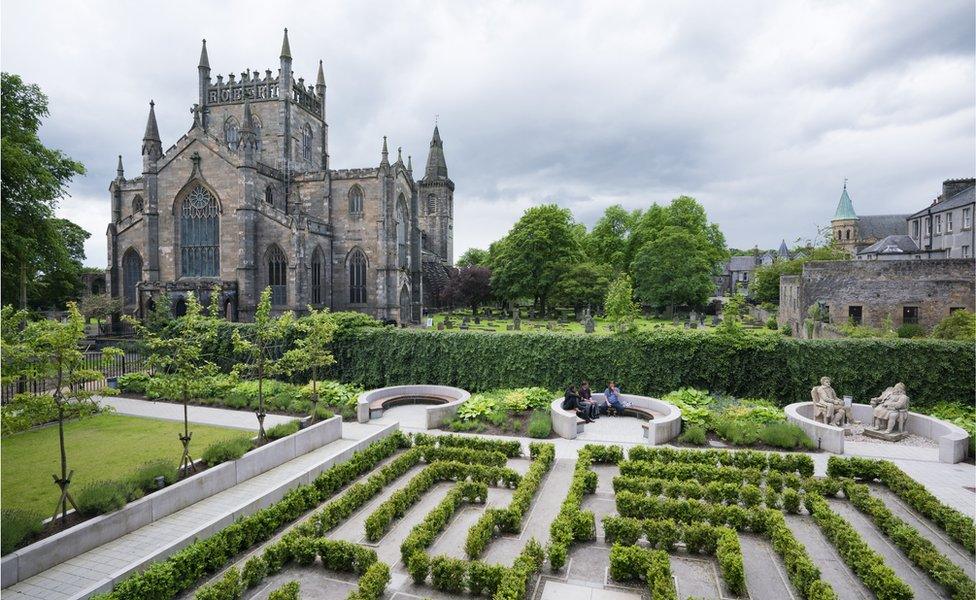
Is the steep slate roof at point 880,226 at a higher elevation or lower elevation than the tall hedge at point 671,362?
higher

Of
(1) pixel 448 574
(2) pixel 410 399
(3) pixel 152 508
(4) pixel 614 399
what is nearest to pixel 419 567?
(1) pixel 448 574

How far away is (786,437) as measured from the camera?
14.5 m

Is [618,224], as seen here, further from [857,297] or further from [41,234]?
[41,234]

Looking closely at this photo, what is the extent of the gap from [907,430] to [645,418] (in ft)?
26.5

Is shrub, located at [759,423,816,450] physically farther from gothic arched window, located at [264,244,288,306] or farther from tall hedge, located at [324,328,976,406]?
gothic arched window, located at [264,244,288,306]

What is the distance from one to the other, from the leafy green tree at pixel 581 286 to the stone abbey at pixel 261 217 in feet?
49.6

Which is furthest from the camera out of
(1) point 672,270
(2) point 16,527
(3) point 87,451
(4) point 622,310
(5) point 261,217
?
(1) point 672,270

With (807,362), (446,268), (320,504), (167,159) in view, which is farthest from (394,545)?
(446,268)

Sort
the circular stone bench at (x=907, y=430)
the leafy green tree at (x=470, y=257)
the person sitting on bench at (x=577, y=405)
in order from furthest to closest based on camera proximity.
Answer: the leafy green tree at (x=470, y=257) < the person sitting on bench at (x=577, y=405) < the circular stone bench at (x=907, y=430)

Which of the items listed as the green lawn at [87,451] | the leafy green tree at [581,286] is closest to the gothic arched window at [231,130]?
the leafy green tree at [581,286]

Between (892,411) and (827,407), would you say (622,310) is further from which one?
(892,411)

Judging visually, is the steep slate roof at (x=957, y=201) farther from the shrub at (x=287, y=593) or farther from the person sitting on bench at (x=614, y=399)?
the shrub at (x=287, y=593)

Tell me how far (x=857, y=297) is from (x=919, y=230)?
92.4 feet

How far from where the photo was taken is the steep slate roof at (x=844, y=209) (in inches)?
3135
